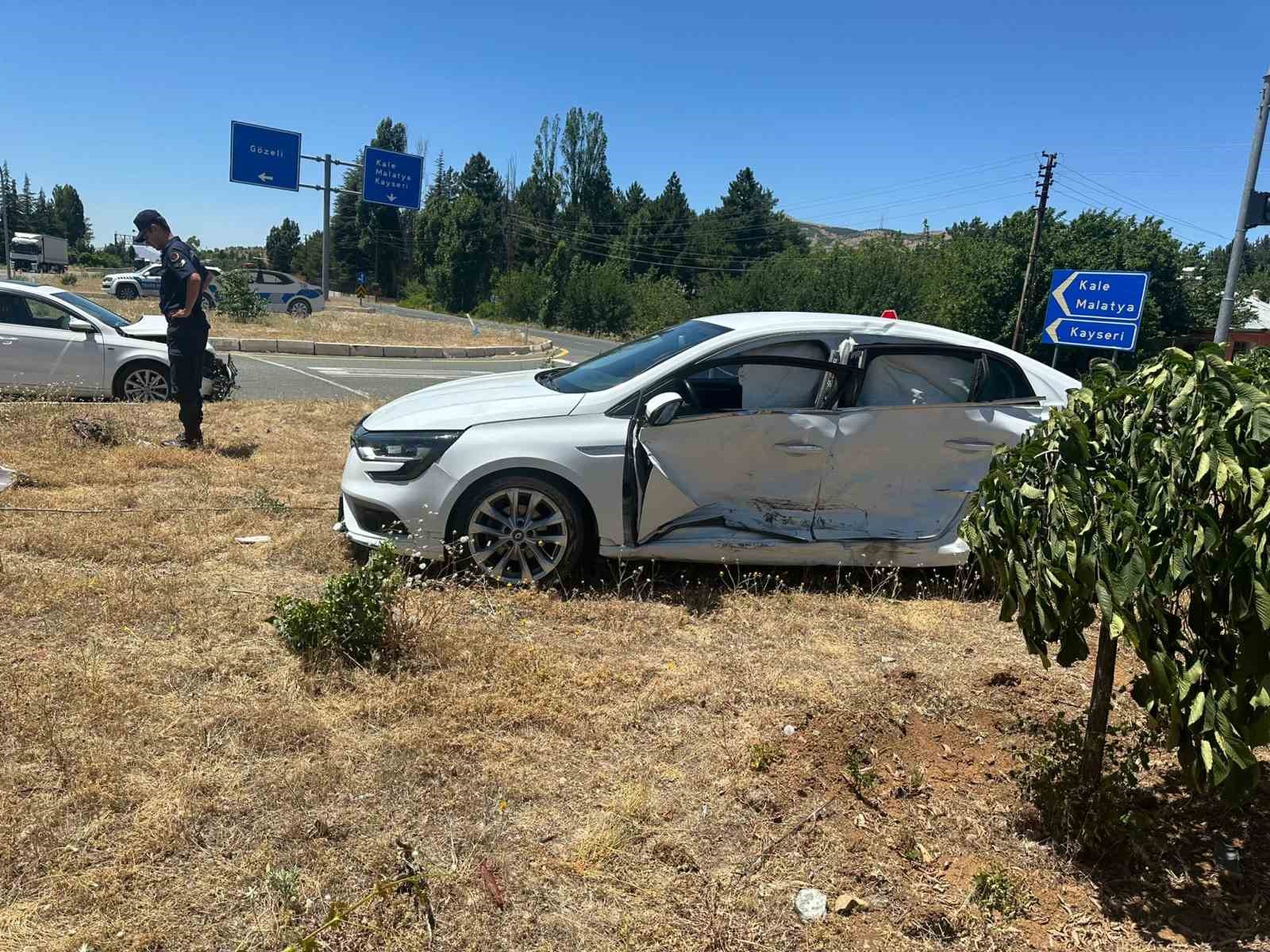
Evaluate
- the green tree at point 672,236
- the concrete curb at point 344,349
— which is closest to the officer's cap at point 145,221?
the concrete curb at point 344,349

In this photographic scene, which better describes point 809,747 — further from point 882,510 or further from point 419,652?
point 882,510

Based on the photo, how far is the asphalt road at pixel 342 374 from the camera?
42.0 feet

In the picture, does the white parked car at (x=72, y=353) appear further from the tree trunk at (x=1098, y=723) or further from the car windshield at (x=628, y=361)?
the tree trunk at (x=1098, y=723)

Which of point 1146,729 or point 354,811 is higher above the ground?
point 1146,729

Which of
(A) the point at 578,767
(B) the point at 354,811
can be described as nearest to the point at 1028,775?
(A) the point at 578,767

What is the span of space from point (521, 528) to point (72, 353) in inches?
306

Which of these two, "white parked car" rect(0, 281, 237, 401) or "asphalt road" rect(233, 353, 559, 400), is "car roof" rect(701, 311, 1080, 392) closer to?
"white parked car" rect(0, 281, 237, 401)

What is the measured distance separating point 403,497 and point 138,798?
86.2 inches

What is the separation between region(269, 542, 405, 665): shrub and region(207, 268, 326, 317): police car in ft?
86.4

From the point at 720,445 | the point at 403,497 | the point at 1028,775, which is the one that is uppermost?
the point at 720,445

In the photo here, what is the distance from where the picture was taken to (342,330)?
2383 cm

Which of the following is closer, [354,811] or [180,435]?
[354,811]

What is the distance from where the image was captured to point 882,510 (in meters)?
5.15

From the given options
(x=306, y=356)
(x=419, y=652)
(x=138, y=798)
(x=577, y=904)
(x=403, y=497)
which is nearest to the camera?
(x=577, y=904)
